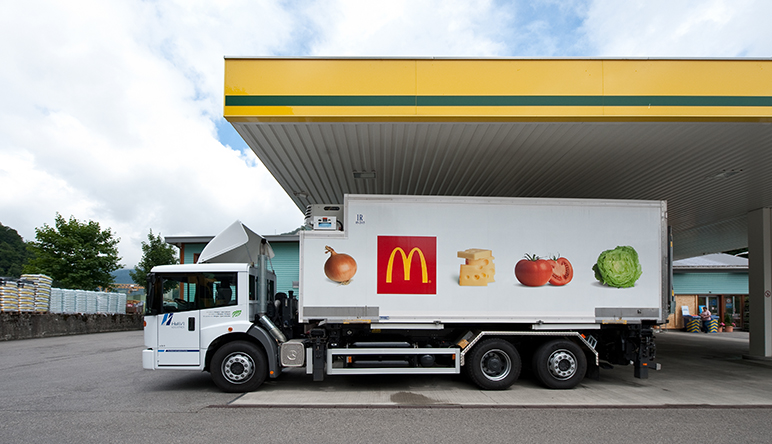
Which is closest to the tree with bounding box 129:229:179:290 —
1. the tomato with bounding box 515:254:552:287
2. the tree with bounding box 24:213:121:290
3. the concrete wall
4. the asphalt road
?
the tree with bounding box 24:213:121:290

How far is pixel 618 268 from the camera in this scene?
786 cm

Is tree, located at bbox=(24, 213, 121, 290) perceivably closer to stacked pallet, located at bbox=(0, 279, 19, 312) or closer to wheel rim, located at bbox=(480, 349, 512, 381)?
stacked pallet, located at bbox=(0, 279, 19, 312)

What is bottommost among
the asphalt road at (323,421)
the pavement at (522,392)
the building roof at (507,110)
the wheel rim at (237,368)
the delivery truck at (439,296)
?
the pavement at (522,392)

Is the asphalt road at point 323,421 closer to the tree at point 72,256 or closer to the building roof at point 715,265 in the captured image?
the building roof at point 715,265

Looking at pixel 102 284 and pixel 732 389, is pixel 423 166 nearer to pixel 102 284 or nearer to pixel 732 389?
pixel 732 389

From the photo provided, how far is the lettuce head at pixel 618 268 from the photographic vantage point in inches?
309

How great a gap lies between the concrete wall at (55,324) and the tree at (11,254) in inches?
1975

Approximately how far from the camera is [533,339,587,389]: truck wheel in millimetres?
7863

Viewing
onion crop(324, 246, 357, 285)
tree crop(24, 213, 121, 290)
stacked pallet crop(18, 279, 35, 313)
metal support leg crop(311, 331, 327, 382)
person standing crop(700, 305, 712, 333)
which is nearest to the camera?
onion crop(324, 246, 357, 285)

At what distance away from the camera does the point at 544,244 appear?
7.88 meters

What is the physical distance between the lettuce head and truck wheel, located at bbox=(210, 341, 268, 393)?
19.0ft

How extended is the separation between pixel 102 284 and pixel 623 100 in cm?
3703

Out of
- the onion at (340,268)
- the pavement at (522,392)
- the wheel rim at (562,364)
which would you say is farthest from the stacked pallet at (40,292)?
the wheel rim at (562,364)

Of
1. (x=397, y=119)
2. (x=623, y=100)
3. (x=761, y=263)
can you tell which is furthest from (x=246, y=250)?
(x=761, y=263)
